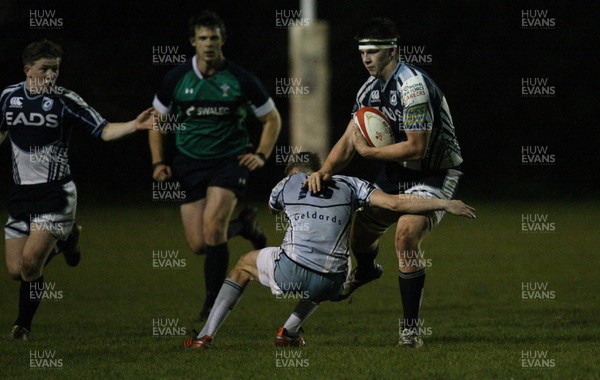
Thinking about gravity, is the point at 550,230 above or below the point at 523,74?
below

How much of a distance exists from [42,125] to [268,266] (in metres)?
2.04

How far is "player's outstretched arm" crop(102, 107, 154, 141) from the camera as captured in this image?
25.0 ft

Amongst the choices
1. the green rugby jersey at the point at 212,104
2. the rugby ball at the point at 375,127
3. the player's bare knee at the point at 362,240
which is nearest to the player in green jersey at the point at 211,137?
the green rugby jersey at the point at 212,104

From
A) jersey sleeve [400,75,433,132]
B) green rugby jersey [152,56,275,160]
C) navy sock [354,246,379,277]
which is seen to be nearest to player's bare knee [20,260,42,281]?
green rugby jersey [152,56,275,160]

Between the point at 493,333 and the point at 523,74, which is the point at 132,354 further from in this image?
the point at 523,74

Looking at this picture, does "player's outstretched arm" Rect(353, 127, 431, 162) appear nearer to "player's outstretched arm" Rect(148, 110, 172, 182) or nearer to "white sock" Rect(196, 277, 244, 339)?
"white sock" Rect(196, 277, 244, 339)

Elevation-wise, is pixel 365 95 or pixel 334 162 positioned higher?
pixel 365 95

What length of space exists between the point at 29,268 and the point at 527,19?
17.3 metres

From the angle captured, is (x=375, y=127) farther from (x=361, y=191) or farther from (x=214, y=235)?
(x=214, y=235)

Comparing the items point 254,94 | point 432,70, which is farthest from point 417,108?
point 432,70

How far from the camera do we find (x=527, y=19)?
2350 cm

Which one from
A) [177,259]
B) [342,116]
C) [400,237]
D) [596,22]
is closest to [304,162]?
[400,237]

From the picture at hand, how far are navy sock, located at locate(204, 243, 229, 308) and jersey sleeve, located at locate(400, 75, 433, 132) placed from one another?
219cm

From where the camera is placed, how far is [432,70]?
23.6 metres
